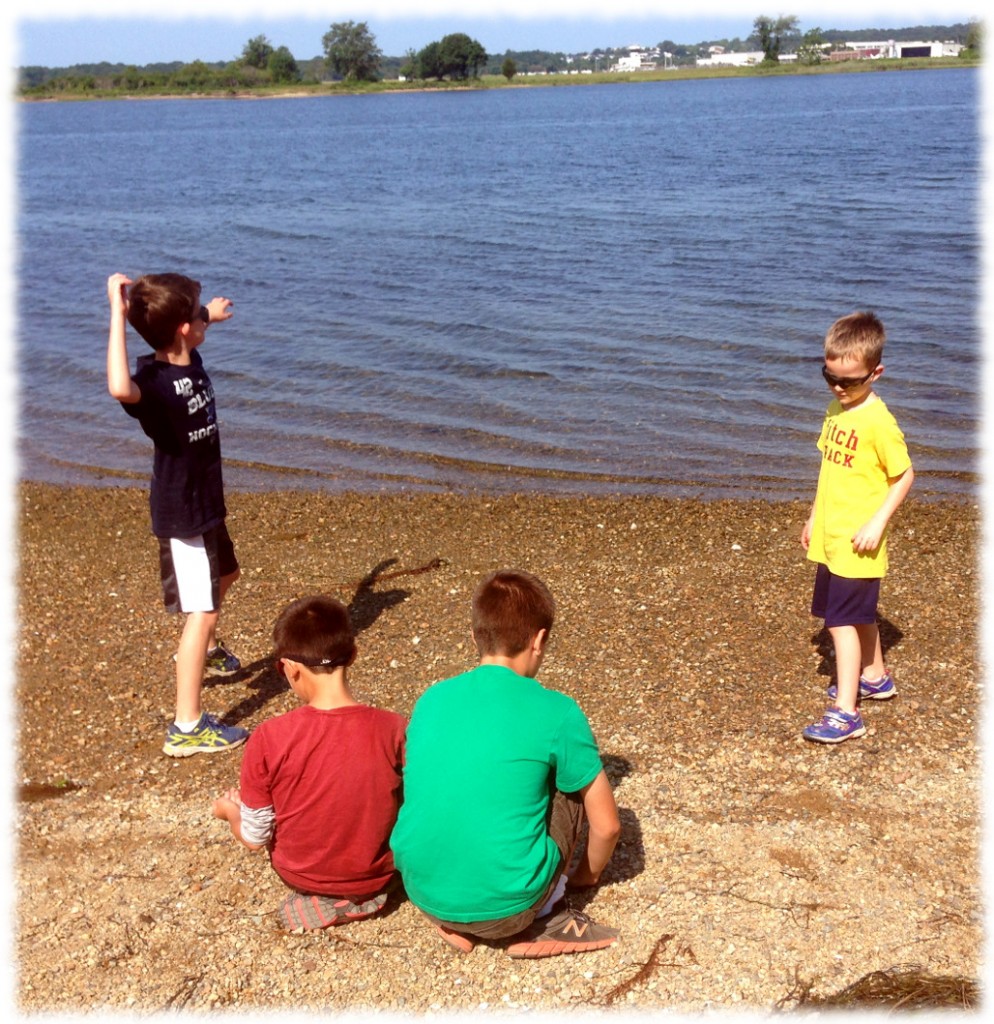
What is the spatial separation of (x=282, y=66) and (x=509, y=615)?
141 metres

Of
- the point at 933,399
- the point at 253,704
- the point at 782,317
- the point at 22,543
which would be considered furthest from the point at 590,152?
the point at 253,704

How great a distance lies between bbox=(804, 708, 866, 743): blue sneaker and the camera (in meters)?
5.35

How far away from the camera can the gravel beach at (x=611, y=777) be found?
3.98 m

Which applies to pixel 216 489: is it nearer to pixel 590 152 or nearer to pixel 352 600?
pixel 352 600

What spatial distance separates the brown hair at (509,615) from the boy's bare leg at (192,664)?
2.05 m

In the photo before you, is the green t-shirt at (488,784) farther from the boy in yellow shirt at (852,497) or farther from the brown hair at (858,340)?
the brown hair at (858,340)

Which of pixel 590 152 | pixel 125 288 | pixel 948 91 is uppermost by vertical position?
pixel 948 91

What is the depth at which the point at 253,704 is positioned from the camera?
6.13m

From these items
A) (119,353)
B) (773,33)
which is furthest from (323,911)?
(773,33)

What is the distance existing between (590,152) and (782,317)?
29.4m

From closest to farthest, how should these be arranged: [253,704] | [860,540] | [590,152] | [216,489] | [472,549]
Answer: [860,540]
[216,489]
[253,704]
[472,549]
[590,152]

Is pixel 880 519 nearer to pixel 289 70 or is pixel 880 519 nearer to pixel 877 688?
pixel 877 688

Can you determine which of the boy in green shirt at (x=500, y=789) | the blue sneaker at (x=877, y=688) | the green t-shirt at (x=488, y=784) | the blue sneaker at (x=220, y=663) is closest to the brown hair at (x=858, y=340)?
the blue sneaker at (x=877, y=688)

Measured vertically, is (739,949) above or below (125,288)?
below
